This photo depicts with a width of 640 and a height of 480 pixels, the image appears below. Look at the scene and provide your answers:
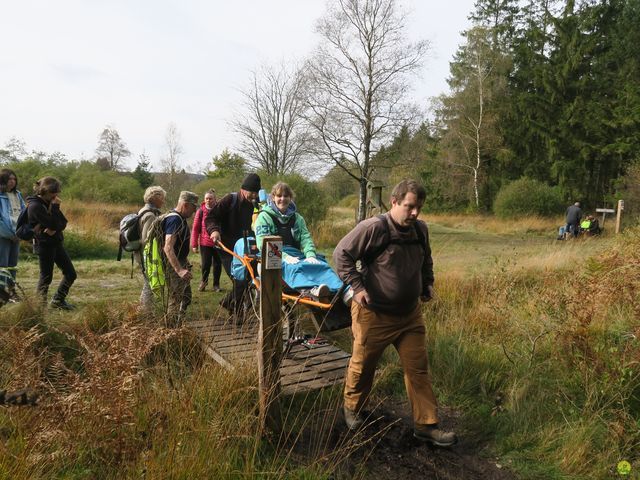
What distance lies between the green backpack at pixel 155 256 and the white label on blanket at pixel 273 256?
1826mm

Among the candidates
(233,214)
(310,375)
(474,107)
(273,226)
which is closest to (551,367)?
(310,375)

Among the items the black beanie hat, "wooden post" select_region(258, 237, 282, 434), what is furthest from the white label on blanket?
the black beanie hat

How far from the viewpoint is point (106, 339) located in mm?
3098

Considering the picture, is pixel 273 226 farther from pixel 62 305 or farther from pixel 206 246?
pixel 206 246

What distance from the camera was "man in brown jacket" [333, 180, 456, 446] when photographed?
332 centimetres

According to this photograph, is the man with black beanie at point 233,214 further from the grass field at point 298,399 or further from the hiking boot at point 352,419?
the hiking boot at point 352,419

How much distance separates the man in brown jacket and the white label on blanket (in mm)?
451

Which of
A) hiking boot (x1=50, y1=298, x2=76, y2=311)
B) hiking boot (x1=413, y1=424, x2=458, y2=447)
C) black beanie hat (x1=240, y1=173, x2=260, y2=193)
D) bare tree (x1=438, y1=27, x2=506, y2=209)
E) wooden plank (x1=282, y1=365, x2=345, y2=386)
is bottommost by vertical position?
hiking boot (x1=413, y1=424, x2=458, y2=447)

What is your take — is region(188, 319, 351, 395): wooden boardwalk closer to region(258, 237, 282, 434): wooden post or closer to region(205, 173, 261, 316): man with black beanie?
region(258, 237, 282, 434): wooden post

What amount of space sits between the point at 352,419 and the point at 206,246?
15.6 ft

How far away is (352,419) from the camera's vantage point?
3.61 meters

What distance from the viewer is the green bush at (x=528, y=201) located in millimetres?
25594

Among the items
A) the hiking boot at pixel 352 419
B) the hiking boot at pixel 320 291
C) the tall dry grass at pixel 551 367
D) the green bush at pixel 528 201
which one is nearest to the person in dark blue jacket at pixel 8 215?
the hiking boot at pixel 320 291

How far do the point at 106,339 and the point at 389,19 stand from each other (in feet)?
65.6
